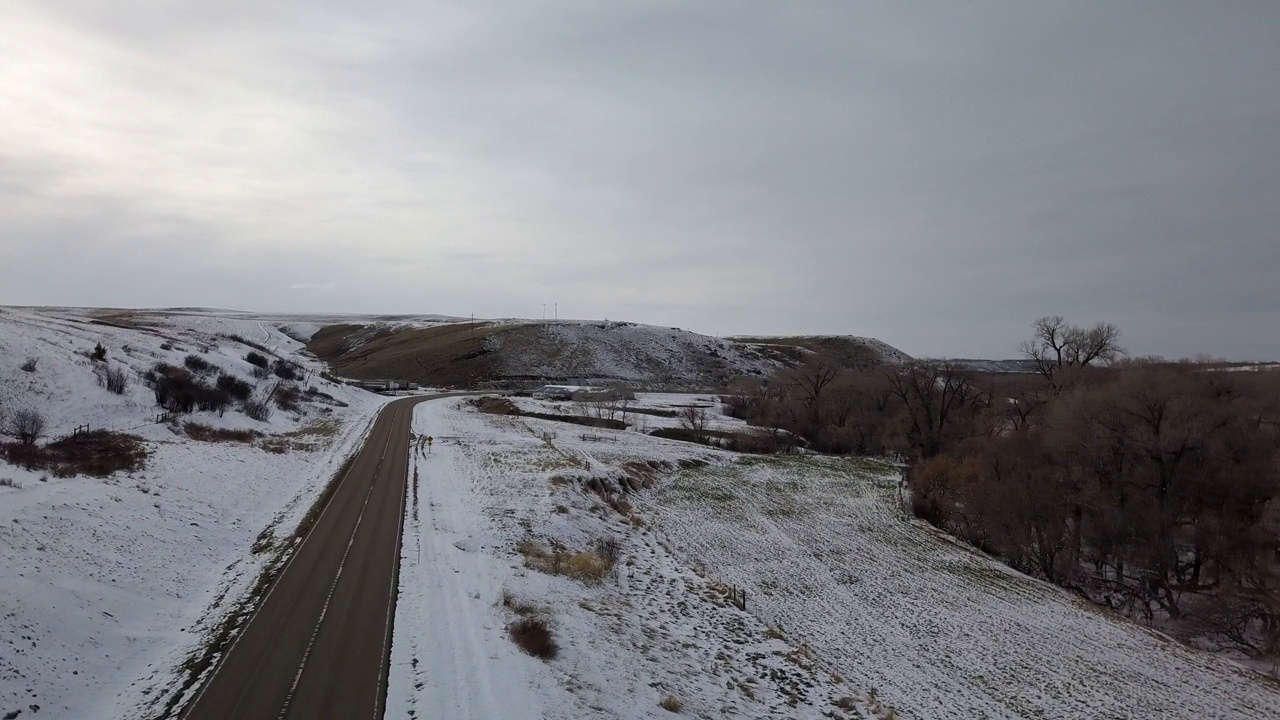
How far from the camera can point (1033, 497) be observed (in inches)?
1355

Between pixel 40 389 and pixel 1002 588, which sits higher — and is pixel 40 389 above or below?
above

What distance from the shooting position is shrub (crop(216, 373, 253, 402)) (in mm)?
51906

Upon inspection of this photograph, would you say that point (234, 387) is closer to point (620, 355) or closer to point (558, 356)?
point (558, 356)

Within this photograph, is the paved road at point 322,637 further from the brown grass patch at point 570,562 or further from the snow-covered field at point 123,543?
the brown grass patch at point 570,562

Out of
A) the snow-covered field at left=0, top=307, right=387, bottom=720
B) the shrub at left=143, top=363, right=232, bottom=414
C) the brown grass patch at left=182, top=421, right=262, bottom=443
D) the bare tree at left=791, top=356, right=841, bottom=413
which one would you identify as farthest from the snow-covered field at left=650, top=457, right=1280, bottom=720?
the bare tree at left=791, top=356, right=841, bottom=413

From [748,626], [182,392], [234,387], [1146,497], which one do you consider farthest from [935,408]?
[234,387]

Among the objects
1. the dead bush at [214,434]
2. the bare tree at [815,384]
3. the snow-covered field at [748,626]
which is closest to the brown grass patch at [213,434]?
the dead bush at [214,434]

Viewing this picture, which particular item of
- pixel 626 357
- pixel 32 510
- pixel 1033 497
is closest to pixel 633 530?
pixel 1033 497

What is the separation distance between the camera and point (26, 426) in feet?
104

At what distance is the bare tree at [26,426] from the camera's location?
29984mm

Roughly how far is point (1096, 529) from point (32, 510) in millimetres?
42668

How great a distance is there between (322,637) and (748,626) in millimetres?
13372

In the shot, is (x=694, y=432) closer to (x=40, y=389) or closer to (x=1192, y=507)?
(x=1192, y=507)

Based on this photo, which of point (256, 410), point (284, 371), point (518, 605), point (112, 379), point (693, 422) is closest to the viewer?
point (518, 605)
